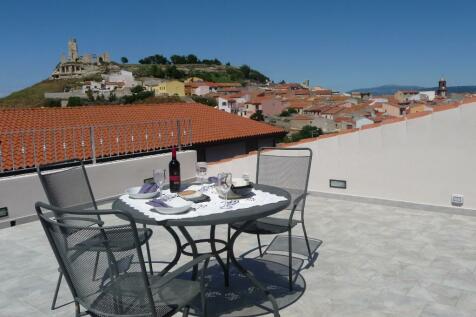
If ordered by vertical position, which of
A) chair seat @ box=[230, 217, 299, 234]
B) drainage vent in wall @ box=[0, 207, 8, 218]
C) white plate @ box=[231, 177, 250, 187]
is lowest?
drainage vent in wall @ box=[0, 207, 8, 218]

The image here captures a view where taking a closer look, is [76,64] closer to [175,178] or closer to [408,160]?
[408,160]

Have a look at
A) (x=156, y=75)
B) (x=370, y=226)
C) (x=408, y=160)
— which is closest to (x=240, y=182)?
(x=370, y=226)

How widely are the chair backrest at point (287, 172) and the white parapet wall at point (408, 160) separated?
6.60 ft

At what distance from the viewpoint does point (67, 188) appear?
3094mm

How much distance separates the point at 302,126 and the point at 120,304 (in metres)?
50.1

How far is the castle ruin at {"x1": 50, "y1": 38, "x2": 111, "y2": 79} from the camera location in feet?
310

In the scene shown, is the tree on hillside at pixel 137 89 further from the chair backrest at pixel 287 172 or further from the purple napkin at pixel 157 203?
the purple napkin at pixel 157 203

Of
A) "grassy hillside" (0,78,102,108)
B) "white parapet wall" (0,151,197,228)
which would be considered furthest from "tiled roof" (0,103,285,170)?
"grassy hillside" (0,78,102,108)

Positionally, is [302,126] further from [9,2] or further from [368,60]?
[9,2]

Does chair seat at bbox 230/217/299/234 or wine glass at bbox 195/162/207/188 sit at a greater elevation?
wine glass at bbox 195/162/207/188

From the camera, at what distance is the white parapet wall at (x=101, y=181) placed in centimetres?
488

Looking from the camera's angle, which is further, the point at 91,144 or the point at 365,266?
the point at 91,144

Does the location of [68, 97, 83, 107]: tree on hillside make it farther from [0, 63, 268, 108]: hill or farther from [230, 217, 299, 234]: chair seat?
[230, 217, 299, 234]: chair seat

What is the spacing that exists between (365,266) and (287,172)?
106 cm
